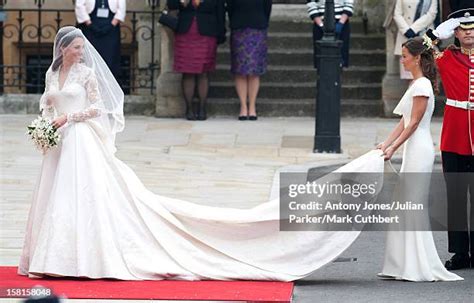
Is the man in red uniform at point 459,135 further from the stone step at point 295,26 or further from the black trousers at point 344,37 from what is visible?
the stone step at point 295,26

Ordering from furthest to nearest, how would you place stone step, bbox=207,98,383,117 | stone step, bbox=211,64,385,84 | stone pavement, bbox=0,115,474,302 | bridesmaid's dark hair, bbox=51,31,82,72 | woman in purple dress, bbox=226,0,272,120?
stone step, bbox=211,64,385,84, stone step, bbox=207,98,383,117, woman in purple dress, bbox=226,0,272,120, bridesmaid's dark hair, bbox=51,31,82,72, stone pavement, bbox=0,115,474,302

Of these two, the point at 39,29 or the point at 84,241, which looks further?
the point at 39,29

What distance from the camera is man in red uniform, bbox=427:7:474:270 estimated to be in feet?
36.4

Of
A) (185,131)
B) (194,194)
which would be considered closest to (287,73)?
(185,131)

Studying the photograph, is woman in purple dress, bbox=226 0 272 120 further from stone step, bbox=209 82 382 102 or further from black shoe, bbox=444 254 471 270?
black shoe, bbox=444 254 471 270

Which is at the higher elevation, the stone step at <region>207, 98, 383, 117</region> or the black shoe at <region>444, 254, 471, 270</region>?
the black shoe at <region>444, 254, 471, 270</region>

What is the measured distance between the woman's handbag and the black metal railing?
1190mm

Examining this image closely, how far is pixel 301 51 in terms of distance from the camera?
68.2 feet

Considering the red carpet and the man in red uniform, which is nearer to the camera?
the red carpet

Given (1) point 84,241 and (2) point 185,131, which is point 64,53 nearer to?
(1) point 84,241

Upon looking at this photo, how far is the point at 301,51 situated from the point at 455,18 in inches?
380

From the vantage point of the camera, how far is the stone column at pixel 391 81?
1978 cm

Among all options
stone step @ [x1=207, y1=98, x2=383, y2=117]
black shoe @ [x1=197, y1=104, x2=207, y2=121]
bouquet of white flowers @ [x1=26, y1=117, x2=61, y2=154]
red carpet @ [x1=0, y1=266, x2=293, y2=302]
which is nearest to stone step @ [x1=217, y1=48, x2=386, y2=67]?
stone step @ [x1=207, y1=98, x2=383, y2=117]

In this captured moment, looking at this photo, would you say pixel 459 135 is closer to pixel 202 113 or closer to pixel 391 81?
pixel 202 113
